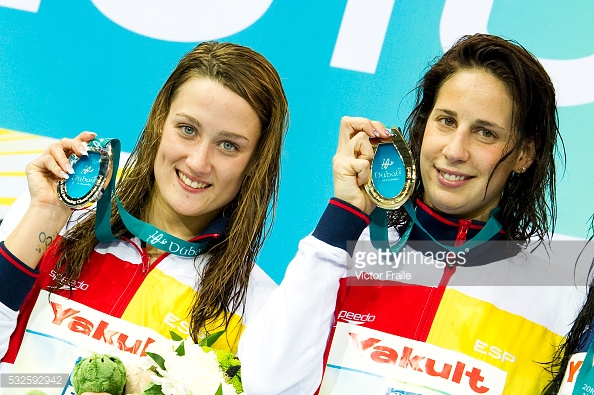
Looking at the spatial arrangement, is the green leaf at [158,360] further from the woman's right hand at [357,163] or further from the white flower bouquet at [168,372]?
the woman's right hand at [357,163]

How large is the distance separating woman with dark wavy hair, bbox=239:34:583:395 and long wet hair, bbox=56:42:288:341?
0.26m

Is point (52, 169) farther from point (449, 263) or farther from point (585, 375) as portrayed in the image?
point (585, 375)

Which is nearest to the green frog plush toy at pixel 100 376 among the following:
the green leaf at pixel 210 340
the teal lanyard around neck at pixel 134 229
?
the green leaf at pixel 210 340

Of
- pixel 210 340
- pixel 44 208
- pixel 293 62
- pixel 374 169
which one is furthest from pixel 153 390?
pixel 293 62

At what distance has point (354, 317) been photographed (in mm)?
2918

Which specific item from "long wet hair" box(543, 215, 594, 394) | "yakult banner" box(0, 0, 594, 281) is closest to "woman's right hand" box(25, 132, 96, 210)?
"yakult banner" box(0, 0, 594, 281)

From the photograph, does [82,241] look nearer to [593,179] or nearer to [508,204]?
[508,204]

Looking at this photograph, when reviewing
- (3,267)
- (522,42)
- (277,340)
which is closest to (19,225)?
(3,267)

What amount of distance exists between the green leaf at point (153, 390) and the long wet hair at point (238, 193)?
430 millimetres

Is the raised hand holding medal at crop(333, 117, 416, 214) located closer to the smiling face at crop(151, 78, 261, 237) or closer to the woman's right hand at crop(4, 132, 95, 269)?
the smiling face at crop(151, 78, 261, 237)

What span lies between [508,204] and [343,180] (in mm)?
580

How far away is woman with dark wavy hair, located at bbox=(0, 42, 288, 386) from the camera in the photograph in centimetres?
292

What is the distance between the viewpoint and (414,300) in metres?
2.88

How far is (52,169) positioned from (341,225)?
36.4 inches
